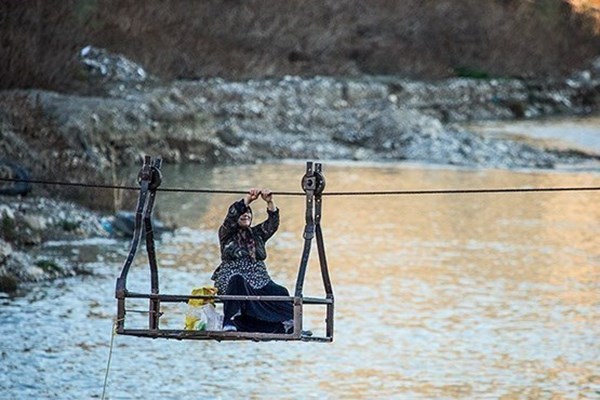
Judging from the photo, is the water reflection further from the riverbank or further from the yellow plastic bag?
the yellow plastic bag

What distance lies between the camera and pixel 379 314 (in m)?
21.5

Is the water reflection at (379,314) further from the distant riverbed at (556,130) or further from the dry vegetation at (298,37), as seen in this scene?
the distant riverbed at (556,130)

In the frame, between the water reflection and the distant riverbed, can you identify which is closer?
the water reflection

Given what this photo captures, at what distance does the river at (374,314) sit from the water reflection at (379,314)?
0.10ft

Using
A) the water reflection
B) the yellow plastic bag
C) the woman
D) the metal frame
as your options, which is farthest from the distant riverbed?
the metal frame

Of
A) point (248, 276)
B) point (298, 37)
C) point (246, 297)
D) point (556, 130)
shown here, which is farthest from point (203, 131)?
point (246, 297)

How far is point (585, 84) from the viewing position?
220 ft

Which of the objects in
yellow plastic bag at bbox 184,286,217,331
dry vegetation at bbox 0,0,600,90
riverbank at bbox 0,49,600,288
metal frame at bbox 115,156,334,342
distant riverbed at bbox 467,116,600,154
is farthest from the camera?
distant riverbed at bbox 467,116,600,154

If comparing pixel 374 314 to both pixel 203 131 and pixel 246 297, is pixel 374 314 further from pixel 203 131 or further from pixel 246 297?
pixel 203 131

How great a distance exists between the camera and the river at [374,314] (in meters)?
17.4

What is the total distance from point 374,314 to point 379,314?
2.5 inches

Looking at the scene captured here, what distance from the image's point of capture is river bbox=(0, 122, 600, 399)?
57.0 ft

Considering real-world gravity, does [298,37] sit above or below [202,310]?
above

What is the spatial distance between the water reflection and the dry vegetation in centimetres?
915
